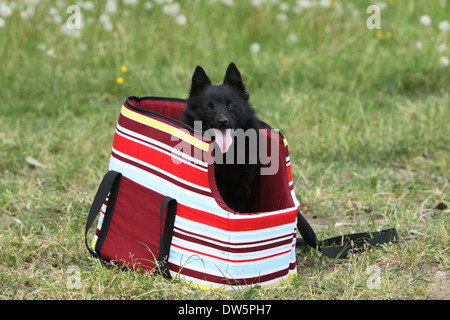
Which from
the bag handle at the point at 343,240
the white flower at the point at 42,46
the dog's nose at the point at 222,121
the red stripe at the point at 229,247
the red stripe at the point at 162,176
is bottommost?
the bag handle at the point at 343,240

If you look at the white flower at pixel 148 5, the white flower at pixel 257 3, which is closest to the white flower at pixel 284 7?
the white flower at pixel 257 3

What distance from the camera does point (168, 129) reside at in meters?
2.52

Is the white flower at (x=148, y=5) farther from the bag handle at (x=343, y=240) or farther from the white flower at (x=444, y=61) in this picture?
the bag handle at (x=343, y=240)

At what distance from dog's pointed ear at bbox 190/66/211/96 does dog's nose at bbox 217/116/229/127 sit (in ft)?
0.99

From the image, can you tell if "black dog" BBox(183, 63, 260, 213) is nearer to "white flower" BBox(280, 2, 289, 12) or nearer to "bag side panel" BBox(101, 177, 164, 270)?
"bag side panel" BBox(101, 177, 164, 270)

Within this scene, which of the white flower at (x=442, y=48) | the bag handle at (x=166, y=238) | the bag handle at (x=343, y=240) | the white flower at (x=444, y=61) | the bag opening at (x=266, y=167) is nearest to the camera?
the bag handle at (x=166, y=238)

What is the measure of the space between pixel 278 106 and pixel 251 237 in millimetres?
2779

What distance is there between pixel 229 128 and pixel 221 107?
0.41 ft

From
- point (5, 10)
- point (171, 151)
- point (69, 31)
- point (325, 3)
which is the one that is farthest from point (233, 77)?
point (325, 3)

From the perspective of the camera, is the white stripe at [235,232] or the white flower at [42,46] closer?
the white stripe at [235,232]

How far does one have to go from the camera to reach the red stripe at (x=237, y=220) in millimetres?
2344

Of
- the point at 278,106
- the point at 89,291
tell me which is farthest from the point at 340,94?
the point at 89,291

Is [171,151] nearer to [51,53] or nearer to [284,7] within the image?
[51,53]

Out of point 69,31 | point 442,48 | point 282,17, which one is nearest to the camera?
point 442,48
